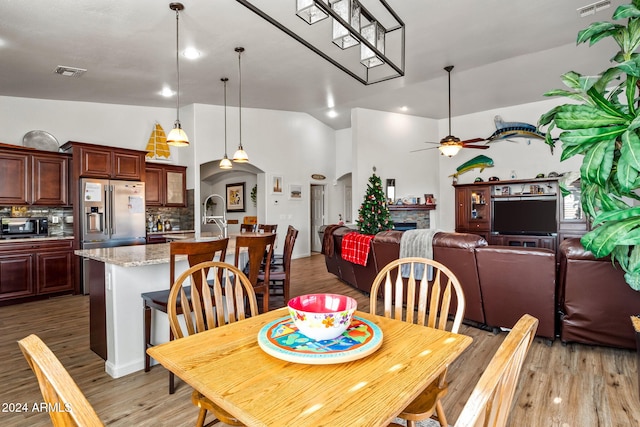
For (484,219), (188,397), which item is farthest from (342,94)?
(188,397)

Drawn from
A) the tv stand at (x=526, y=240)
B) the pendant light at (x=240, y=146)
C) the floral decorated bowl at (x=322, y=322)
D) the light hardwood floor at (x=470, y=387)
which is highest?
the pendant light at (x=240, y=146)

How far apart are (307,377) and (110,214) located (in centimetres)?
536

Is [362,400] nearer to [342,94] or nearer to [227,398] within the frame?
[227,398]

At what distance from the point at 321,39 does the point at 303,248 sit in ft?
17.2

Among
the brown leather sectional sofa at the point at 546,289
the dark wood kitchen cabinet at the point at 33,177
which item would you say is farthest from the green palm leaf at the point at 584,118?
the dark wood kitchen cabinet at the point at 33,177

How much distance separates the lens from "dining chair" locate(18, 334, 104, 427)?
62cm

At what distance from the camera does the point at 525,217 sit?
24.2ft

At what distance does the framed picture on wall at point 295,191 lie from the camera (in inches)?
324

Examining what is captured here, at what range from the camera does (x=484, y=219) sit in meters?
7.86

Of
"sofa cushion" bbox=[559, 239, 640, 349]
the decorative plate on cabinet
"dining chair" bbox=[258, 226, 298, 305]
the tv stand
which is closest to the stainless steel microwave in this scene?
the decorative plate on cabinet

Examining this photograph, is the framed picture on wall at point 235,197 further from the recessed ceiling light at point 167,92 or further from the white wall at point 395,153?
the recessed ceiling light at point 167,92

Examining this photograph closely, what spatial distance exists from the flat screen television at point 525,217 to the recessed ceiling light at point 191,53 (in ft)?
21.8

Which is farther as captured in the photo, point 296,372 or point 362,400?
point 296,372

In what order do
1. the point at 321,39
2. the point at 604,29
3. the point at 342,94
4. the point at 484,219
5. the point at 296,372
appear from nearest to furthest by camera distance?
the point at 296,372
the point at 604,29
the point at 321,39
the point at 342,94
the point at 484,219
